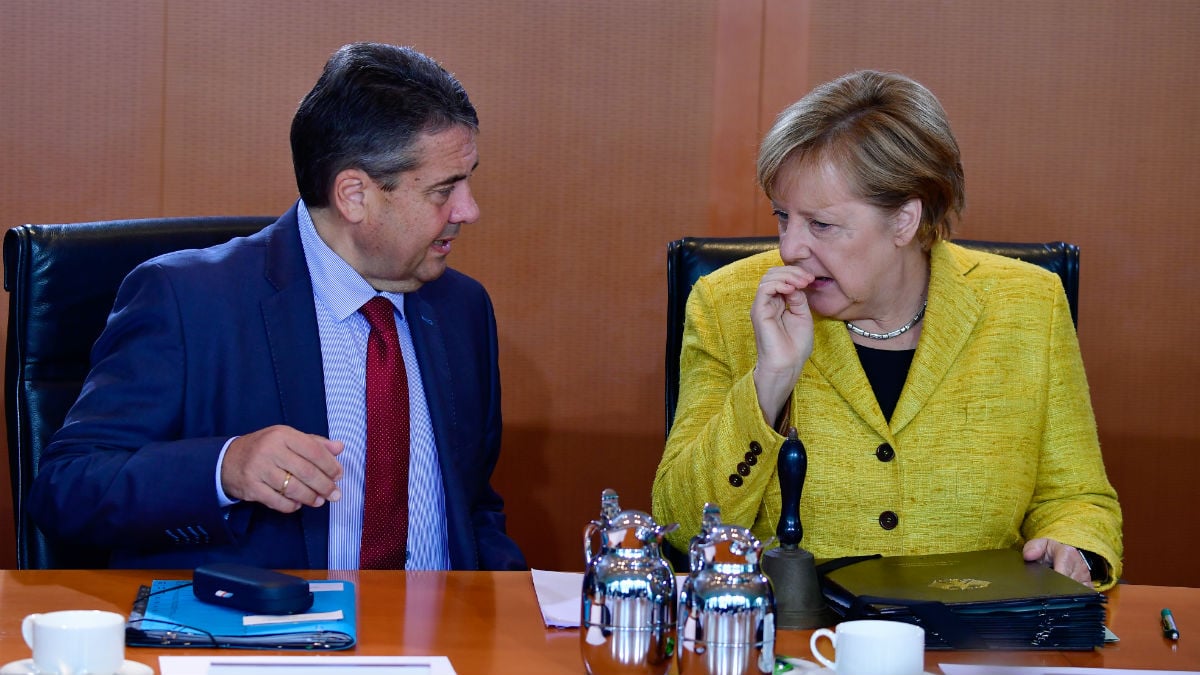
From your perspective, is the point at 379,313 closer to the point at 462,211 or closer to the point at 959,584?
the point at 462,211

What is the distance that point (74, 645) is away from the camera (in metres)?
1.09

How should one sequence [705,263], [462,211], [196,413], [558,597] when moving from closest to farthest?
[558,597], [196,413], [462,211], [705,263]

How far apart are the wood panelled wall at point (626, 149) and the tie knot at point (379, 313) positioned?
3.60ft

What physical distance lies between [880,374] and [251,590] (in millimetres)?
1052

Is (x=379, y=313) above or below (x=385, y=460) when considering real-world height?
above

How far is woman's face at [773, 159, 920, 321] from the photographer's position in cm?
203

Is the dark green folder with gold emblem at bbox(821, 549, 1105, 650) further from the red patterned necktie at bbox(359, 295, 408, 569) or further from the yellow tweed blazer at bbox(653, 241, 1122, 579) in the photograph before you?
the red patterned necktie at bbox(359, 295, 408, 569)

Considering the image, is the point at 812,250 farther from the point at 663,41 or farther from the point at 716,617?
the point at 663,41

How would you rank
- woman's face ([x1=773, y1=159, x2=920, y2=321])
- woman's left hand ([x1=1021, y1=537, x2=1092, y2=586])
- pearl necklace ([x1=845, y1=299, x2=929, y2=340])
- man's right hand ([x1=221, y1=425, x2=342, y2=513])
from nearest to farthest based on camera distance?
man's right hand ([x1=221, y1=425, x2=342, y2=513]) < woman's left hand ([x1=1021, y1=537, x2=1092, y2=586]) < woman's face ([x1=773, y1=159, x2=920, y2=321]) < pearl necklace ([x1=845, y1=299, x2=929, y2=340])

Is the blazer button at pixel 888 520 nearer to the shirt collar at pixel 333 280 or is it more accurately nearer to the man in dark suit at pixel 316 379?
the man in dark suit at pixel 316 379

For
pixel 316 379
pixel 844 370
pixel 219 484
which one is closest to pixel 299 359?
pixel 316 379

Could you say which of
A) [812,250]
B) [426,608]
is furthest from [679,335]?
[426,608]

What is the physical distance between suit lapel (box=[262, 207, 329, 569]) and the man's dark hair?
16 centimetres

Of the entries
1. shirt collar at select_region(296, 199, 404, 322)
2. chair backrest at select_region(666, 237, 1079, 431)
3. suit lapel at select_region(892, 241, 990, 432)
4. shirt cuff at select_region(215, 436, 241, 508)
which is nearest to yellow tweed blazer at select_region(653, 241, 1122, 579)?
suit lapel at select_region(892, 241, 990, 432)
